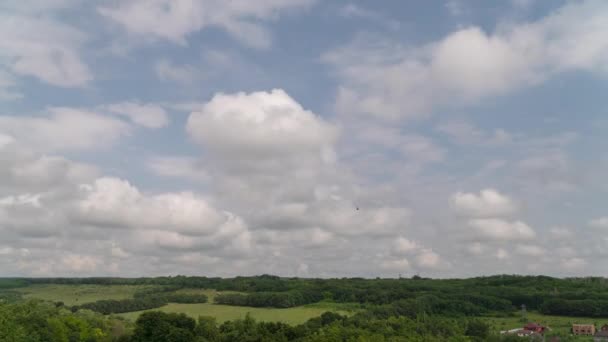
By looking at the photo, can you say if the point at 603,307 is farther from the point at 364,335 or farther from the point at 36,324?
the point at 36,324

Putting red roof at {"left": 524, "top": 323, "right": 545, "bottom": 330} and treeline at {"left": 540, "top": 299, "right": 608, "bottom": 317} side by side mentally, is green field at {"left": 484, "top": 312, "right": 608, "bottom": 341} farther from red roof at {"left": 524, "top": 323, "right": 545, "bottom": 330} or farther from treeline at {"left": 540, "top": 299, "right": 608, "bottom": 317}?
red roof at {"left": 524, "top": 323, "right": 545, "bottom": 330}

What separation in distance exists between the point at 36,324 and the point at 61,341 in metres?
6.91

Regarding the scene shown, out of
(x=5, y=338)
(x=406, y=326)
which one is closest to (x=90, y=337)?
(x=5, y=338)

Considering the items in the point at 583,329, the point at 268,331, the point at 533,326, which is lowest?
the point at 583,329

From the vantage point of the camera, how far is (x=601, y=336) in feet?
530

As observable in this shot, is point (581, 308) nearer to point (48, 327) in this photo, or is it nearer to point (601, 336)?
point (601, 336)

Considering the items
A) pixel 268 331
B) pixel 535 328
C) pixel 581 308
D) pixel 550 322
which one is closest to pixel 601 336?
pixel 535 328

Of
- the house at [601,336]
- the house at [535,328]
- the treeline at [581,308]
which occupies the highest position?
the treeline at [581,308]

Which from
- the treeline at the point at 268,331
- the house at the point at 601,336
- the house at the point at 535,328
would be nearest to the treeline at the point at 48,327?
the treeline at the point at 268,331

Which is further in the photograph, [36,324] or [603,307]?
[603,307]

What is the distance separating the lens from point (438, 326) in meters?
137

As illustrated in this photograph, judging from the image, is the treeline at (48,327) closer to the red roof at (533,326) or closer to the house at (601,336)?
the red roof at (533,326)

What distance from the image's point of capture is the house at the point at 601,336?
513ft

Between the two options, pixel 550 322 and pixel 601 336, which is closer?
pixel 601 336
